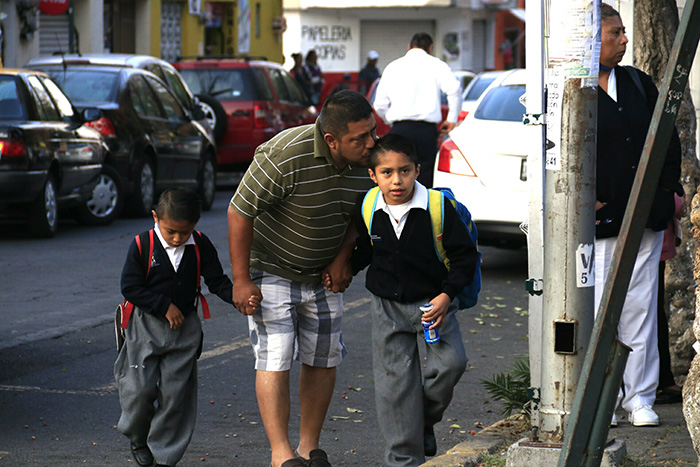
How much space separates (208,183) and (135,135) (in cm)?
203

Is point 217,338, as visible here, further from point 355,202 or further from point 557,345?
point 557,345

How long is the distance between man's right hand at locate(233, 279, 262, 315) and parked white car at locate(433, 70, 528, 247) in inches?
202

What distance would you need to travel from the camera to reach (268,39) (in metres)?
39.3

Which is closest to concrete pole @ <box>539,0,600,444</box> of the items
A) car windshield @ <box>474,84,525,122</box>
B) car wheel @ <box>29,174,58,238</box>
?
car windshield @ <box>474,84,525,122</box>

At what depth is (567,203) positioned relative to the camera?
4.43 m

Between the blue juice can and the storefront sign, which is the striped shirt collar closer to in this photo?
the blue juice can

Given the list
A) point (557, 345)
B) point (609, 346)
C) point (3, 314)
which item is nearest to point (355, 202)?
point (557, 345)

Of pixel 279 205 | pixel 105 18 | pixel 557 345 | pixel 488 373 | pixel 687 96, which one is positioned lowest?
pixel 488 373

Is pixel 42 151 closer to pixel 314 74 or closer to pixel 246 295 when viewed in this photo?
pixel 246 295

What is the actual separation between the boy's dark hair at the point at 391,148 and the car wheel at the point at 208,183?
11160mm

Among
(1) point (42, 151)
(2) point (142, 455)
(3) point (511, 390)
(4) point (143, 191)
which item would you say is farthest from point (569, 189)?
(4) point (143, 191)

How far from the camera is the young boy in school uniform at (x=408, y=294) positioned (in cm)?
455

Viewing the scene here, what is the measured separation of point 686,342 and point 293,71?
24.6 meters

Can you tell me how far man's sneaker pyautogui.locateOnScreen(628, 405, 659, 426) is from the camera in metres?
5.40
